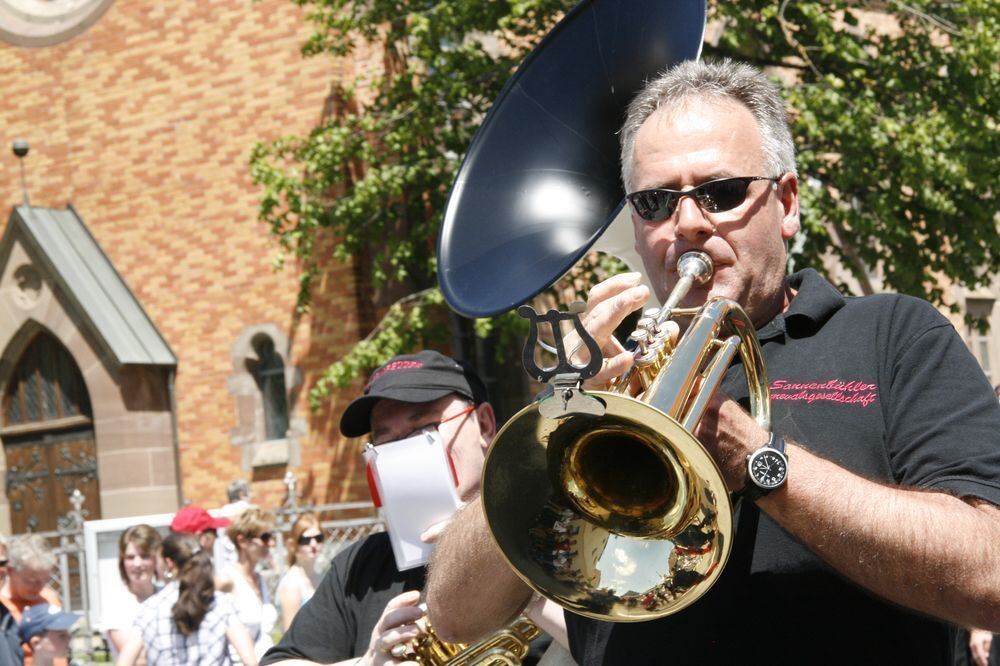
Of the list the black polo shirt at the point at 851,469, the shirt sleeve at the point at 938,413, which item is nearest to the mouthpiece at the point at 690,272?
the black polo shirt at the point at 851,469

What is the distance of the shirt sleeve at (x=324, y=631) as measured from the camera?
3314mm

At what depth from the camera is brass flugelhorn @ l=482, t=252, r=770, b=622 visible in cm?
180

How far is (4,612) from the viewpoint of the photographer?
653cm

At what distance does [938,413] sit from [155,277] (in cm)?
1466

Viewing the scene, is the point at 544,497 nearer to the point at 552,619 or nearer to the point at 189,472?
the point at 552,619

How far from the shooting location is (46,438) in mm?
16109

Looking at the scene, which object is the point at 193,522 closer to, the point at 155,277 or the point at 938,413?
the point at 938,413

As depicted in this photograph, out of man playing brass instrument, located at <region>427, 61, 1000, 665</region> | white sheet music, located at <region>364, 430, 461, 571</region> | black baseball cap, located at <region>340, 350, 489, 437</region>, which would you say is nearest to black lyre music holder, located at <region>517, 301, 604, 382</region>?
man playing brass instrument, located at <region>427, 61, 1000, 665</region>

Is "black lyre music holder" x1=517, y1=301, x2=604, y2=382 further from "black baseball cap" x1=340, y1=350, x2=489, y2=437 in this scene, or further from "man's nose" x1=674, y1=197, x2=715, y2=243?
"black baseball cap" x1=340, y1=350, x2=489, y2=437

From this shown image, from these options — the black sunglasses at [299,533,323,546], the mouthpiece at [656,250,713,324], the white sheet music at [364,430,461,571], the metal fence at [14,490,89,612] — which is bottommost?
the metal fence at [14,490,89,612]

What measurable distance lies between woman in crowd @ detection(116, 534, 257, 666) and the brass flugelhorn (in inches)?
178

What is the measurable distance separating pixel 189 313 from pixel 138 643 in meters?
9.51

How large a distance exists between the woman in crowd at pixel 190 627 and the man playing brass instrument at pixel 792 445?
13.8ft

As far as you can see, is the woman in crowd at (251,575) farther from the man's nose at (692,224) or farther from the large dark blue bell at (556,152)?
the man's nose at (692,224)
